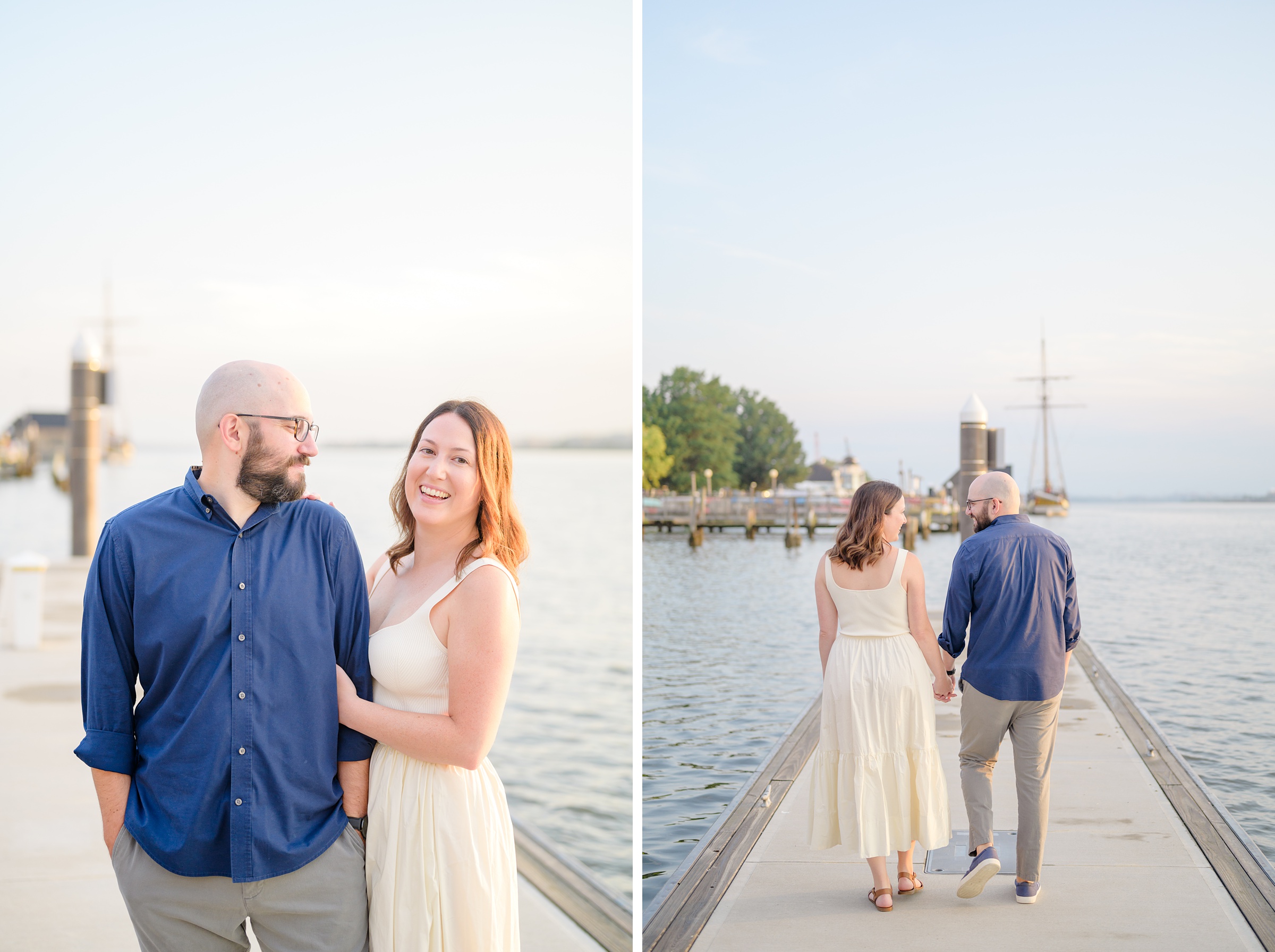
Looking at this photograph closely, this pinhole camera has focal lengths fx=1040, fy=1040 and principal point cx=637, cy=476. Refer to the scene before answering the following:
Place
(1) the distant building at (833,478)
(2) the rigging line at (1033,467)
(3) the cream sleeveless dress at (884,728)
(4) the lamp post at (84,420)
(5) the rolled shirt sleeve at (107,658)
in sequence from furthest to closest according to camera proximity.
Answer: (1) the distant building at (833,478), (4) the lamp post at (84,420), (2) the rigging line at (1033,467), (3) the cream sleeveless dress at (884,728), (5) the rolled shirt sleeve at (107,658)

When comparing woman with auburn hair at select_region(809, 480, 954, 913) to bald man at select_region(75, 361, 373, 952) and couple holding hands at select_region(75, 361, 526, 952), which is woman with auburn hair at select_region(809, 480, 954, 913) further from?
bald man at select_region(75, 361, 373, 952)

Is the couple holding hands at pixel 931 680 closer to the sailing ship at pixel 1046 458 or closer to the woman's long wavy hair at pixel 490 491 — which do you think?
the woman's long wavy hair at pixel 490 491

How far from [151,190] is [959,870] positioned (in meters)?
82.5

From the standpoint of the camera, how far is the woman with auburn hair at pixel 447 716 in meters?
2.07

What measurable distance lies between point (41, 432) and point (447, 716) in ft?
358

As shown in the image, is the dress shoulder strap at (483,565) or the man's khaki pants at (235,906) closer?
the man's khaki pants at (235,906)

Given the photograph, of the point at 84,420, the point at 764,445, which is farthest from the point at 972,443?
the point at 764,445

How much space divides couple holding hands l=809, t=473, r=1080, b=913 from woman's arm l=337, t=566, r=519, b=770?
196 centimetres

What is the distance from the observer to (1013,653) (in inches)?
148

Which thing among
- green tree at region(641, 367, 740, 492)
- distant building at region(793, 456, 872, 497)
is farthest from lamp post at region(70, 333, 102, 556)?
distant building at region(793, 456, 872, 497)

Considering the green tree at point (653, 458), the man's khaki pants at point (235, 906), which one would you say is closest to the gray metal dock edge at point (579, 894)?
the man's khaki pants at point (235, 906)

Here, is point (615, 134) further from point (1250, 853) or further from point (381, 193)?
point (1250, 853)

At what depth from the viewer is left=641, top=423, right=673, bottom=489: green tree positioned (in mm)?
55906

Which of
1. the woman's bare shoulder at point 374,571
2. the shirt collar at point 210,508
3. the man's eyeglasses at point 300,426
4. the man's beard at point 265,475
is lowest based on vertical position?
the woman's bare shoulder at point 374,571
